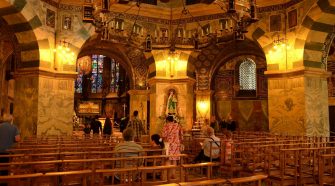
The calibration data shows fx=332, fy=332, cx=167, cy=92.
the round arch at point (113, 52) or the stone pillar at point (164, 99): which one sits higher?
the round arch at point (113, 52)

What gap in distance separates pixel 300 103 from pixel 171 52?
20.5ft

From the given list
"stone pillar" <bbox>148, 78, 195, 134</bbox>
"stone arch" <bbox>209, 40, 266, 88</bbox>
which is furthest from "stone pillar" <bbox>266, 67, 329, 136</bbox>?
"stone arch" <bbox>209, 40, 266, 88</bbox>

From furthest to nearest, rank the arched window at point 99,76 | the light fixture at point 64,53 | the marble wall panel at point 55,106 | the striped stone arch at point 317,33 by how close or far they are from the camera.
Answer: the arched window at point 99,76 < the light fixture at point 64,53 < the marble wall panel at point 55,106 < the striped stone arch at point 317,33

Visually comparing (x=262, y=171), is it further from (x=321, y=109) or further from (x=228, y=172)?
(x=321, y=109)

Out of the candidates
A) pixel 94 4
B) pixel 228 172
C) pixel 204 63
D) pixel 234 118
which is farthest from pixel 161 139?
pixel 234 118

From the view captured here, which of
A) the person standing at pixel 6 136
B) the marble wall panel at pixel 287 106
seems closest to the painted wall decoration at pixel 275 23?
the marble wall panel at pixel 287 106

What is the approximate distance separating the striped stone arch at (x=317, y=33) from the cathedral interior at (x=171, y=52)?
0.04 meters

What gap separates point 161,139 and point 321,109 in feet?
30.5

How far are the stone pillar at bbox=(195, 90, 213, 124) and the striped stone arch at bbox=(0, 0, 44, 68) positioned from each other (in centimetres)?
910

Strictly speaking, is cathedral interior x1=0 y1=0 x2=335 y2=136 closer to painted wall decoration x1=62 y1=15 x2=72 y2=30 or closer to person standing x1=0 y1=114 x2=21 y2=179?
painted wall decoration x1=62 y1=15 x2=72 y2=30

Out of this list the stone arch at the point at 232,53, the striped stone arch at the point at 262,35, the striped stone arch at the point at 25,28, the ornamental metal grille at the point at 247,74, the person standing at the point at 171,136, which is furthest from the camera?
the ornamental metal grille at the point at 247,74

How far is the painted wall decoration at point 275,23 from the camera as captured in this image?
15.0 meters

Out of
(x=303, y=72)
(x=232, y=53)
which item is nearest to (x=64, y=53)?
(x=232, y=53)

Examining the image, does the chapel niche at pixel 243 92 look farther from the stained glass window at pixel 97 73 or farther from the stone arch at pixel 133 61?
the stained glass window at pixel 97 73
